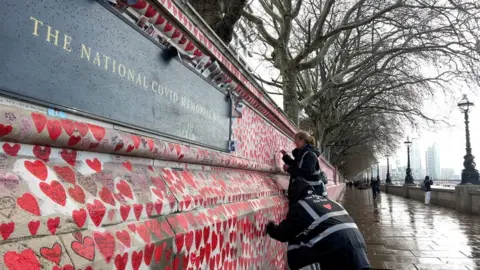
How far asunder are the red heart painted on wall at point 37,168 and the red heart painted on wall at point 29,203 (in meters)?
0.09

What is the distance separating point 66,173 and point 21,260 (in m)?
0.40

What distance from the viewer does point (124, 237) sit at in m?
1.44

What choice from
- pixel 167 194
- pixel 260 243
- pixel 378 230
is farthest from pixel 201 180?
pixel 378 230

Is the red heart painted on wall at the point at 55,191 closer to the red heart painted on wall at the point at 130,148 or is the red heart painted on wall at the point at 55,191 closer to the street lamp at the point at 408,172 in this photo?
the red heart painted on wall at the point at 130,148

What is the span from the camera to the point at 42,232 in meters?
1.12

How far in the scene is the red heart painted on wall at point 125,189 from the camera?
1.57 meters

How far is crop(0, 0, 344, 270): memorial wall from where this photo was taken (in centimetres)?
115

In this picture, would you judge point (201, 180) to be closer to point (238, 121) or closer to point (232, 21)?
point (238, 121)

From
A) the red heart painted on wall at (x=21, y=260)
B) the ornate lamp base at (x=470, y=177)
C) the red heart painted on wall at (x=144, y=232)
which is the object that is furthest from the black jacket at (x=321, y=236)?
the ornate lamp base at (x=470, y=177)

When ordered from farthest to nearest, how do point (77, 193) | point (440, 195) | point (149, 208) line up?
point (440, 195) → point (149, 208) → point (77, 193)

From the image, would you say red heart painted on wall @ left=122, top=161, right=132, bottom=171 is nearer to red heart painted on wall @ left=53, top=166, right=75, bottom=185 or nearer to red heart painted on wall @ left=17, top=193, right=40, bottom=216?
red heart painted on wall @ left=53, top=166, right=75, bottom=185

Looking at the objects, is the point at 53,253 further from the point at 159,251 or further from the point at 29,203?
the point at 159,251

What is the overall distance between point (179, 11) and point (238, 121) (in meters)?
1.47

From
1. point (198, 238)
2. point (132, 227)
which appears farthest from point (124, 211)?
point (198, 238)
